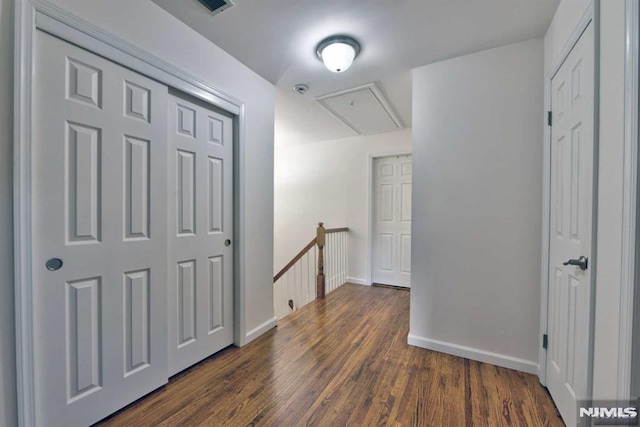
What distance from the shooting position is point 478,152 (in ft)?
6.42

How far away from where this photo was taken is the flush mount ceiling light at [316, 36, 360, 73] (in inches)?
71.9

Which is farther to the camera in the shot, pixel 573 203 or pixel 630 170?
pixel 573 203

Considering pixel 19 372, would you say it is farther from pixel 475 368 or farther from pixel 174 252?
pixel 475 368

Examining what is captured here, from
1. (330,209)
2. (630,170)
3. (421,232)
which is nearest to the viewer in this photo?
(630,170)

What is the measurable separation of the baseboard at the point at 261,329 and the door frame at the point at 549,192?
Result: 2.07 metres

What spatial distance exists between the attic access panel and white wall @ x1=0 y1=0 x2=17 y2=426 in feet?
7.19

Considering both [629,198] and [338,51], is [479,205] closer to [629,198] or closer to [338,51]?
[629,198]

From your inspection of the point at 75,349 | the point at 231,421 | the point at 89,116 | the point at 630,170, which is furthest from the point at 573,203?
the point at 75,349

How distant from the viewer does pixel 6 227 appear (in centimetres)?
106

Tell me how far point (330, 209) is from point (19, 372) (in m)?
3.67

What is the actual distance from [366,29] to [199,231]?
6.04 feet

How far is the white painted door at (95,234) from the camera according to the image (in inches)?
46.6

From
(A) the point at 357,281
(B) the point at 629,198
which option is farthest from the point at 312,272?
(B) the point at 629,198

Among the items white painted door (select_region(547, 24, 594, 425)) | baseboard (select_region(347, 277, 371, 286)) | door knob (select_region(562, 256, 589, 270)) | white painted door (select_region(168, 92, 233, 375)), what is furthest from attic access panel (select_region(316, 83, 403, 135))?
baseboard (select_region(347, 277, 371, 286))
